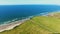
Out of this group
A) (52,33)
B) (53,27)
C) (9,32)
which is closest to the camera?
(52,33)

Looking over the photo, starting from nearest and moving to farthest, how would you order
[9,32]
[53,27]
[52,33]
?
[52,33]
[9,32]
[53,27]

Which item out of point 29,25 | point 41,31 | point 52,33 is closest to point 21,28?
point 29,25

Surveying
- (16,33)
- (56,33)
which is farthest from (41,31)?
(16,33)

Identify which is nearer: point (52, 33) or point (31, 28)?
point (52, 33)

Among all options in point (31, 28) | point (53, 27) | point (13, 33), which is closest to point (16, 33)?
point (13, 33)

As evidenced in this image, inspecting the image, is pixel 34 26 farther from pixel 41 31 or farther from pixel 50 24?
pixel 50 24

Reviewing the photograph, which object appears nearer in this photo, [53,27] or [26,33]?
[26,33]

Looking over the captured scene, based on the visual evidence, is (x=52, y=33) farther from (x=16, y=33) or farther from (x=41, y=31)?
(x=16, y=33)

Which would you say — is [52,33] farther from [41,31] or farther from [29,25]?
[29,25]
